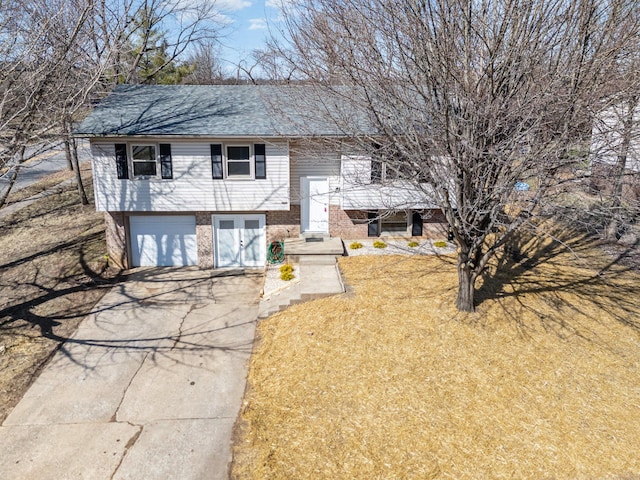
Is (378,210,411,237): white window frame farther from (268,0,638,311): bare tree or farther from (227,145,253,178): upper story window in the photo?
(268,0,638,311): bare tree

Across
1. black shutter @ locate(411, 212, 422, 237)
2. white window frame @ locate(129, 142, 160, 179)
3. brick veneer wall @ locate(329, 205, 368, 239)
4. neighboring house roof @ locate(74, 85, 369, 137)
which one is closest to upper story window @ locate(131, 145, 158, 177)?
white window frame @ locate(129, 142, 160, 179)

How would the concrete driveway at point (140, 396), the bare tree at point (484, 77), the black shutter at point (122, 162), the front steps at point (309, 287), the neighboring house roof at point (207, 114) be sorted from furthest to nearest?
the black shutter at point (122, 162)
the neighboring house roof at point (207, 114)
the front steps at point (309, 287)
the bare tree at point (484, 77)
the concrete driveway at point (140, 396)

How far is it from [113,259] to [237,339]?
7.54 metres

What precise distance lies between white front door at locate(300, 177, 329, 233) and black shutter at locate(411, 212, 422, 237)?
3267 mm

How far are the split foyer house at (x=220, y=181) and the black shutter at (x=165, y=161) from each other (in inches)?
1.3

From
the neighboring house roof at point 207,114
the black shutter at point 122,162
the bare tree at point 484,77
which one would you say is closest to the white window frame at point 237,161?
the neighboring house roof at point 207,114

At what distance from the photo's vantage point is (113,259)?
16453 millimetres

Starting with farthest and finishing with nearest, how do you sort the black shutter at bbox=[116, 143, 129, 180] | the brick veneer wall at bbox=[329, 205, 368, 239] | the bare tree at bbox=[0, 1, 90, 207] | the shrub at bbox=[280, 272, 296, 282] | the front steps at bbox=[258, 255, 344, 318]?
the brick veneer wall at bbox=[329, 205, 368, 239] < the black shutter at bbox=[116, 143, 129, 180] < the shrub at bbox=[280, 272, 296, 282] < the front steps at bbox=[258, 255, 344, 318] < the bare tree at bbox=[0, 1, 90, 207]

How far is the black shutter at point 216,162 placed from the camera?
15.3m

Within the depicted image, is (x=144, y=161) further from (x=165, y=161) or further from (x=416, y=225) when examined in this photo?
(x=416, y=225)

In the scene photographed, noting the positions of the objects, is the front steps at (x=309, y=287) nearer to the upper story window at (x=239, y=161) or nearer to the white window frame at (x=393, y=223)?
the white window frame at (x=393, y=223)

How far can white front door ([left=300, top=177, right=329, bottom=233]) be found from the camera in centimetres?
1650

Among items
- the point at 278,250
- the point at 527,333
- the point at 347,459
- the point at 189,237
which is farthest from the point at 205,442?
the point at 189,237

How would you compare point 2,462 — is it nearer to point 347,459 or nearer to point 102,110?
point 347,459
